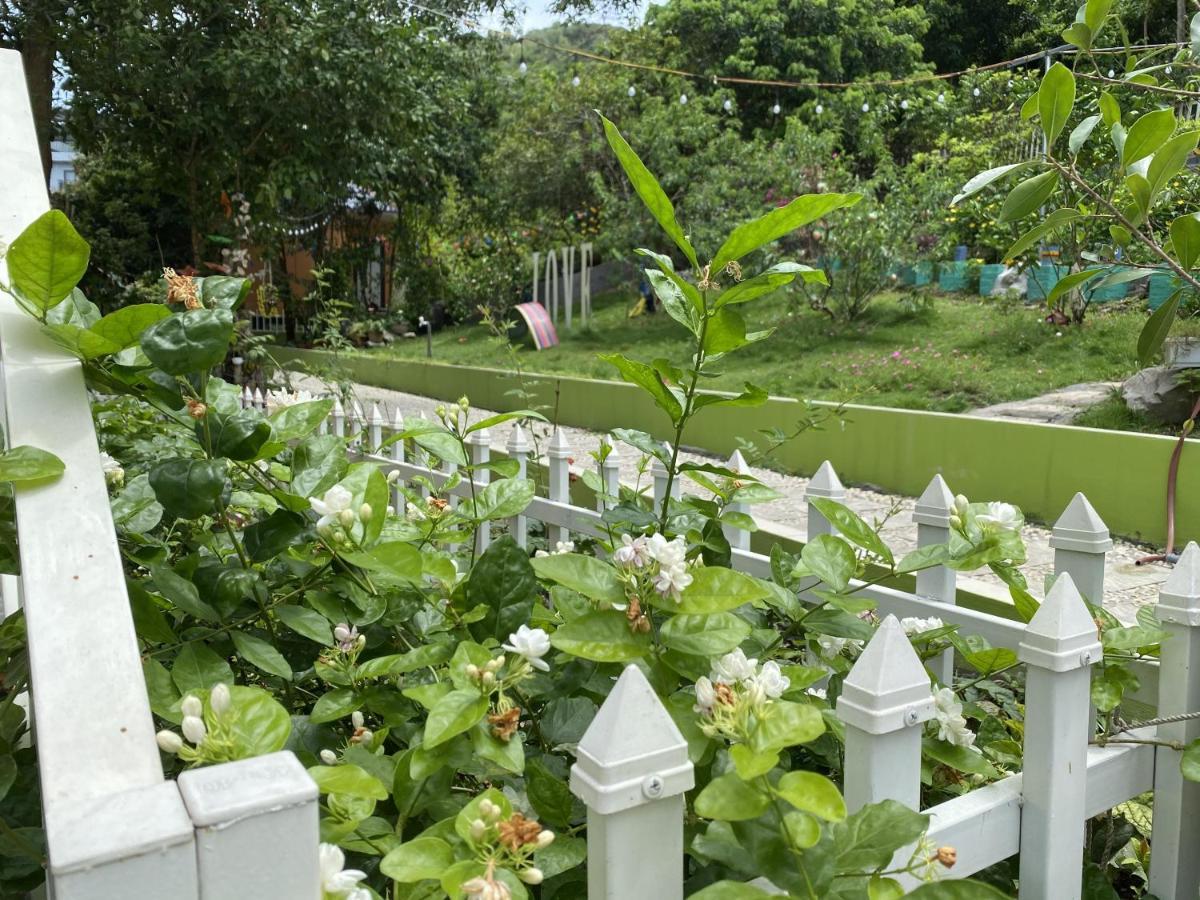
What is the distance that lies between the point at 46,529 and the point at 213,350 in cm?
23

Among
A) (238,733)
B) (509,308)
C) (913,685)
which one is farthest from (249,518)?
(509,308)

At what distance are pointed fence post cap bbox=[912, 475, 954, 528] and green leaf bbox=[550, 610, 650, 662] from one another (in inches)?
40.6

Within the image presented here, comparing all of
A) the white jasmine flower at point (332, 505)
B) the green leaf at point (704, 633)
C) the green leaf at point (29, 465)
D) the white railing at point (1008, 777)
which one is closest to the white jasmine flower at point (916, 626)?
the white railing at point (1008, 777)

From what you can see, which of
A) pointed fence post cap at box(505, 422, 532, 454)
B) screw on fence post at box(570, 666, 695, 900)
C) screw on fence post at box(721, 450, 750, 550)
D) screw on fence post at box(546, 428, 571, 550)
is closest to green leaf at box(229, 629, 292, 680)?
screw on fence post at box(570, 666, 695, 900)

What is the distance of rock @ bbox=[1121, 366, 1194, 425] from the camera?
576 centimetres

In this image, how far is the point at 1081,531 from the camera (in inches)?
64.4

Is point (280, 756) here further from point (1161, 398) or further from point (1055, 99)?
point (1161, 398)

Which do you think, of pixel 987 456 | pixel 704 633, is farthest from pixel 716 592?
pixel 987 456

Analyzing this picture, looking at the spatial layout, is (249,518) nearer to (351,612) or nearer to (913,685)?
(351,612)

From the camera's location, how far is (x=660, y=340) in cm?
1191

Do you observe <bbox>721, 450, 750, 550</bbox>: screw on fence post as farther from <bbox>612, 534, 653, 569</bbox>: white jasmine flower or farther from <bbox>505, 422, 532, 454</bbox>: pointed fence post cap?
<bbox>612, 534, 653, 569</bbox>: white jasmine flower

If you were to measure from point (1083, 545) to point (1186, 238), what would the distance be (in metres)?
0.58

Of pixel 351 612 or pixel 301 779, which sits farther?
Result: pixel 351 612

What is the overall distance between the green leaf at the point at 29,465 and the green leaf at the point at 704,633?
552mm
